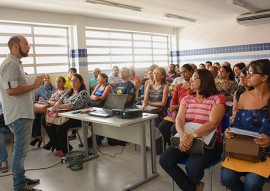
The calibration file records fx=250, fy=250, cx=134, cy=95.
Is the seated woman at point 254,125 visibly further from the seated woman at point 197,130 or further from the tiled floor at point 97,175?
the tiled floor at point 97,175

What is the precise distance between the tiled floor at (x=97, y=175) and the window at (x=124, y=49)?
14.2ft

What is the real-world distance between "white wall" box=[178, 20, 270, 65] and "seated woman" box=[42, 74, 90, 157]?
6.80 metres

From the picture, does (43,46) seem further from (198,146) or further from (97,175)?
(198,146)

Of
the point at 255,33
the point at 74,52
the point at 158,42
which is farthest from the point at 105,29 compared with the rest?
the point at 255,33

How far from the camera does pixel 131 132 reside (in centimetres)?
320

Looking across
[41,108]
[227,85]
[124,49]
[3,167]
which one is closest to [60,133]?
[3,167]

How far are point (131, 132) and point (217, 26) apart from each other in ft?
24.3

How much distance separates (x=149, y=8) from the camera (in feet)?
21.6

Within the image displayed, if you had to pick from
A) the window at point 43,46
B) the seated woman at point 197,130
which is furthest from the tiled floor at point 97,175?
the window at point 43,46

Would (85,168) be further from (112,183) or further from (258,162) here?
(258,162)

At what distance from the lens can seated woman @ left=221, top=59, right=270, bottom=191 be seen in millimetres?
1746

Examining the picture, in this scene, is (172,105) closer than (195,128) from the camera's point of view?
No

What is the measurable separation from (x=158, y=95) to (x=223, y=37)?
6394mm

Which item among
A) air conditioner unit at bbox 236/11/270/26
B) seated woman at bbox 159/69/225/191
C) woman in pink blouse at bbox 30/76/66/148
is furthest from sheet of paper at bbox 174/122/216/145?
air conditioner unit at bbox 236/11/270/26
